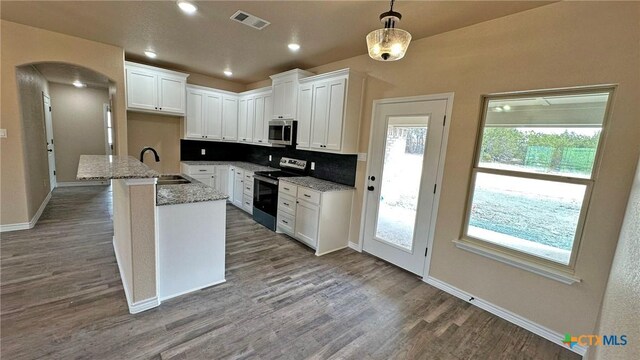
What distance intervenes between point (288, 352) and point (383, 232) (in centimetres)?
197

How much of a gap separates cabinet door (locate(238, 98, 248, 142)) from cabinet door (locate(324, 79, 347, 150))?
2580 mm

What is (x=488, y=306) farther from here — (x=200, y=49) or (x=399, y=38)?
(x=200, y=49)

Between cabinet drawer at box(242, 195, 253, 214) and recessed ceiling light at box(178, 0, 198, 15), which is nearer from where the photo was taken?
recessed ceiling light at box(178, 0, 198, 15)

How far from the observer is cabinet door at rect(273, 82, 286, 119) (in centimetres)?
430

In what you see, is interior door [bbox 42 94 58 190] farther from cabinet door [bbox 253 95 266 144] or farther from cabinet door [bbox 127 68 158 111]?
cabinet door [bbox 253 95 266 144]

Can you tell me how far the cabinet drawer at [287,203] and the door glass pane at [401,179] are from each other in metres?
1.22

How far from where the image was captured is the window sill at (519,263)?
6.74 feet

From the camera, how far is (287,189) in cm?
389

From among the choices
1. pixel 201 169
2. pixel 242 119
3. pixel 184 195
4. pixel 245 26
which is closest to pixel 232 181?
pixel 201 169

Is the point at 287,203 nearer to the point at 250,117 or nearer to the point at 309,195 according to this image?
the point at 309,195

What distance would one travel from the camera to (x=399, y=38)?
1.68 metres

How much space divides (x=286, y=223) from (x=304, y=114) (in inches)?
66.5

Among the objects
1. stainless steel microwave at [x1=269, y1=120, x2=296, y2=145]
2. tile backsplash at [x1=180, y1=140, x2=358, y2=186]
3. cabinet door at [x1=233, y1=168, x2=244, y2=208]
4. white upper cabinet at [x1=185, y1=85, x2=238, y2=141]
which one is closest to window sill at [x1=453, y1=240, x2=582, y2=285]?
tile backsplash at [x1=180, y1=140, x2=358, y2=186]

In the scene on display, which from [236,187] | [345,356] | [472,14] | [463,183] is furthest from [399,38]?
[236,187]
